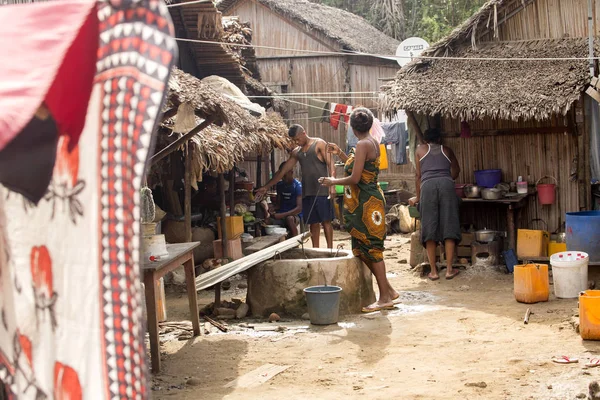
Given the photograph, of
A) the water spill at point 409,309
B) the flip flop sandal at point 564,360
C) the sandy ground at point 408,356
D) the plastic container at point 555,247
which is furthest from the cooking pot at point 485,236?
the flip flop sandal at point 564,360

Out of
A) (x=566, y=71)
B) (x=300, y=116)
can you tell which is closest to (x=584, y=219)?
(x=566, y=71)

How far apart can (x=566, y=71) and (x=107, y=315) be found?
9.03 m

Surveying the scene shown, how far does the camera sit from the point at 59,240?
2105mm

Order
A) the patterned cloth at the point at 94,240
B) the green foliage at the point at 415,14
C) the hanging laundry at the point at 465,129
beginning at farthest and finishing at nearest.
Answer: the green foliage at the point at 415,14 < the hanging laundry at the point at 465,129 < the patterned cloth at the point at 94,240

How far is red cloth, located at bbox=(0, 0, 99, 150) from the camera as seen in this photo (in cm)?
204

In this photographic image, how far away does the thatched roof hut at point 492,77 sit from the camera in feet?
31.9

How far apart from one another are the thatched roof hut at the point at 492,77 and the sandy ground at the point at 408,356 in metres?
2.58

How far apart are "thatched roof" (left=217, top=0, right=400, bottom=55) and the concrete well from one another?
13389mm

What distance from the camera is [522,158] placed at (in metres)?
10.8

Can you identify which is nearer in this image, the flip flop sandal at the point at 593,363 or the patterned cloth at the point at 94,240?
the patterned cloth at the point at 94,240

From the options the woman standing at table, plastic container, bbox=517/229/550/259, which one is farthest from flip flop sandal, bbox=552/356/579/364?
plastic container, bbox=517/229/550/259

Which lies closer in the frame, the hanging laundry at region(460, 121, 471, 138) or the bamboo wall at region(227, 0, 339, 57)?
the hanging laundry at region(460, 121, 471, 138)

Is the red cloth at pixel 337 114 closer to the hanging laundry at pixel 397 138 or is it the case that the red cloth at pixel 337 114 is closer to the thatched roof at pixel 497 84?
the hanging laundry at pixel 397 138

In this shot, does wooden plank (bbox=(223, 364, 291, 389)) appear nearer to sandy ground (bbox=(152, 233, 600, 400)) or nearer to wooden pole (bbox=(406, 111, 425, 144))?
sandy ground (bbox=(152, 233, 600, 400))
